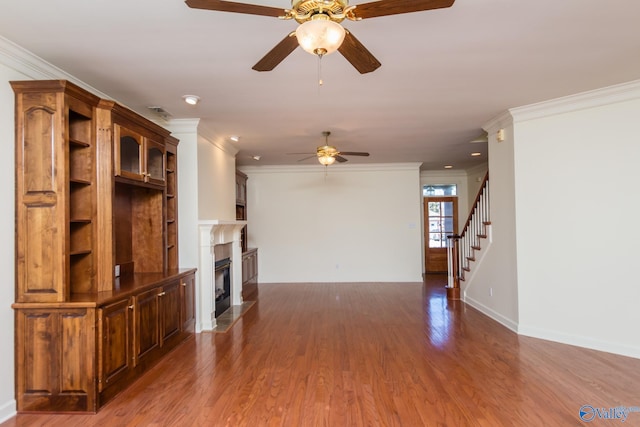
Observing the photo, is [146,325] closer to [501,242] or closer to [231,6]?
[231,6]

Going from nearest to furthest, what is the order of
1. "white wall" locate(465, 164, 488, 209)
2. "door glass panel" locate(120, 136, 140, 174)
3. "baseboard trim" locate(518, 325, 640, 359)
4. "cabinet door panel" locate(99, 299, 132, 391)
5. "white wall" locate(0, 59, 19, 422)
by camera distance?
1. "white wall" locate(0, 59, 19, 422)
2. "cabinet door panel" locate(99, 299, 132, 391)
3. "door glass panel" locate(120, 136, 140, 174)
4. "baseboard trim" locate(518, 325, 640, 359)
5. "white wall" locate(465, 164, 488, 209)

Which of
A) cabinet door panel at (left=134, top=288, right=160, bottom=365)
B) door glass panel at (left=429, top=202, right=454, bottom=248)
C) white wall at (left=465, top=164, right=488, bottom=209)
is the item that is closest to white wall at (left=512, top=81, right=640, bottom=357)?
cabinet door panel at (left=134, top=288, right=160, bottom=365)

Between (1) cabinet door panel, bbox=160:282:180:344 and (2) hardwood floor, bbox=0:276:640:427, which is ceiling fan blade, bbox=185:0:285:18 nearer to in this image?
(2) hardwood floor, bbox=0:276:640:427

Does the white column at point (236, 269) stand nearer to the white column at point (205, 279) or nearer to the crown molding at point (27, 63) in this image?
the white column at point (205, 279)

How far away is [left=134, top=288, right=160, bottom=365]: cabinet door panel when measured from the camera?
313 centimetres

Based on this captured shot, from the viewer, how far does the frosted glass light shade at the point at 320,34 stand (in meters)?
1.67

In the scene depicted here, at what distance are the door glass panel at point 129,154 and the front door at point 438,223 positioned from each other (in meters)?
7.29

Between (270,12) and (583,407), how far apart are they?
3.30 meters

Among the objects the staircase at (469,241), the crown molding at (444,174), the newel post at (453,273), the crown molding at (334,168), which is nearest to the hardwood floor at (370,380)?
the staircase at (469,241)

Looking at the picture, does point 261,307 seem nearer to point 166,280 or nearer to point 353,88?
point 166,280

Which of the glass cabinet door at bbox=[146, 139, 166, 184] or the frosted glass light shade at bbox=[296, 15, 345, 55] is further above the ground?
the frosted glass light shade at bbox=[296, 15, 345, 55]

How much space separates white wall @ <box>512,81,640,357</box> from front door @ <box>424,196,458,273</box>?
16.2 feet

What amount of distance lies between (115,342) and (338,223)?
18.9ft

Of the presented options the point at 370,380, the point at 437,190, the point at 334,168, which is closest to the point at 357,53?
the point at 370,380
